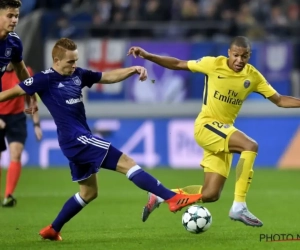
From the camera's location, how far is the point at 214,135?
8.97m

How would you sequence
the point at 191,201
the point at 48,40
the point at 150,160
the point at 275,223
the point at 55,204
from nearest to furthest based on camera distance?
the point at 191,201 → the point at 275,223 → the point at 55,204 → the point at 150,160 → the point at 48,40

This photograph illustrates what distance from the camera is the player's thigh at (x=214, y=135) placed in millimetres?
8914

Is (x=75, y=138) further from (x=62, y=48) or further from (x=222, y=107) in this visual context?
(x=222, y=107)

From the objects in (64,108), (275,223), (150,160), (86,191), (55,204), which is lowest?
(150,160)

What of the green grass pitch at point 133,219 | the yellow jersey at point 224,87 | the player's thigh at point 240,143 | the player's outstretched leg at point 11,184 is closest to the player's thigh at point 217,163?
the player's thigh at point 240,143

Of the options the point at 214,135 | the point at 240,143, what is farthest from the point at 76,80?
the point at 240,143

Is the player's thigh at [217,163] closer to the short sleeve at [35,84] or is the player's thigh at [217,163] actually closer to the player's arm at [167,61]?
the player's arm at [167,61]

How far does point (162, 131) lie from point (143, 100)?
1.21 m

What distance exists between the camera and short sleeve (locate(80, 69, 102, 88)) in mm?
8180

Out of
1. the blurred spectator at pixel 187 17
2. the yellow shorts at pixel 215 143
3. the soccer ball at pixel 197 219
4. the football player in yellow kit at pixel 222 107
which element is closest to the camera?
the soccer ball at pixel 197 219

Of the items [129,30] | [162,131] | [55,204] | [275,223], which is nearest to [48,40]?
[129,30]

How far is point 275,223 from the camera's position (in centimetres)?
927

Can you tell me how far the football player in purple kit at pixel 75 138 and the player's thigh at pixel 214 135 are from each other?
1062mm

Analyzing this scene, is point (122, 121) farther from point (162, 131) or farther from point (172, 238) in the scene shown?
point (172, 238)
